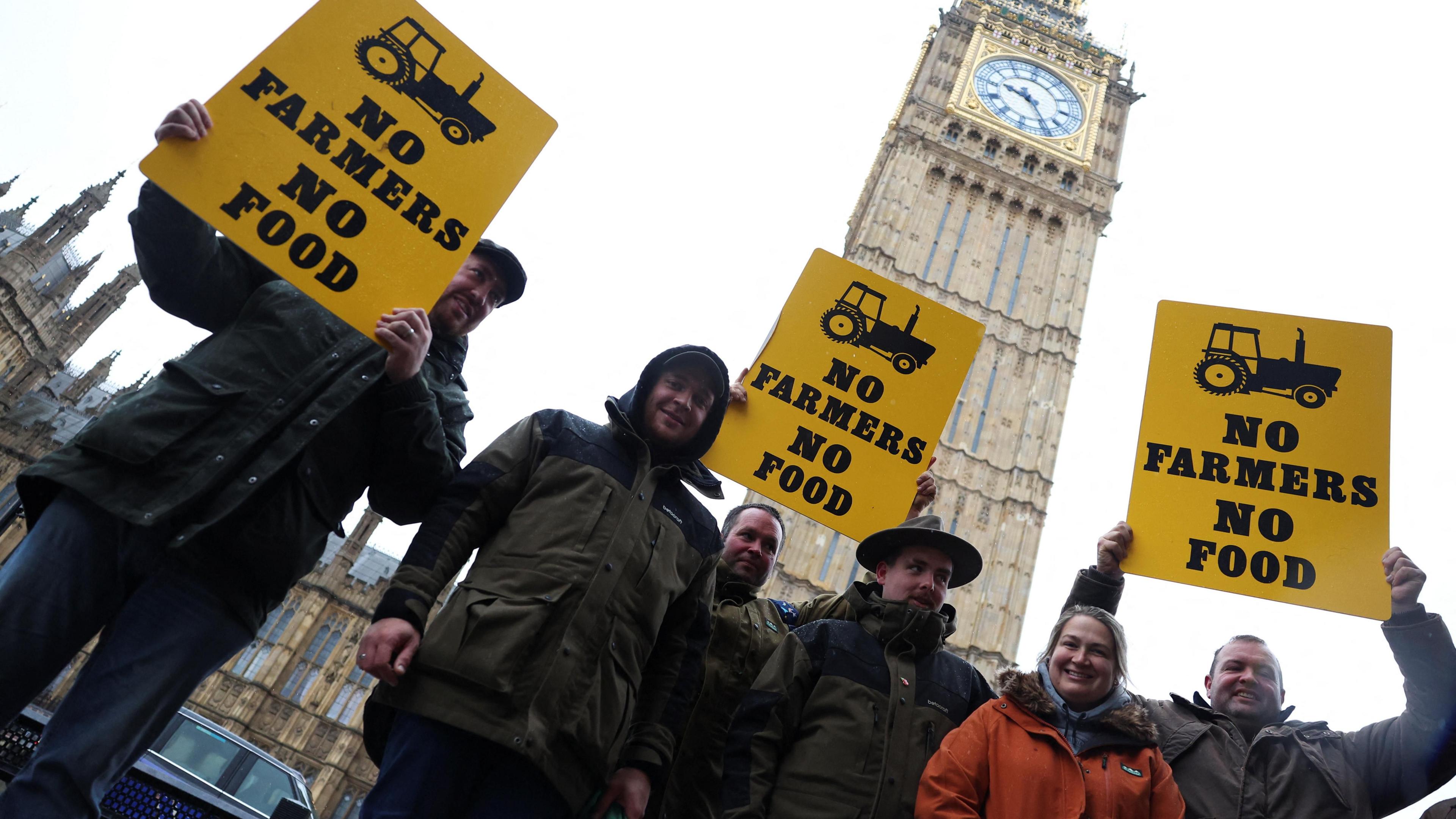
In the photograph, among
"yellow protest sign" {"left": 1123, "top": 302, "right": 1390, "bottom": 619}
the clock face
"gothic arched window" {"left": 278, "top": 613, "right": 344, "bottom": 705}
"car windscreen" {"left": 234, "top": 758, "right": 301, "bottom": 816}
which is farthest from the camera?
the clock face

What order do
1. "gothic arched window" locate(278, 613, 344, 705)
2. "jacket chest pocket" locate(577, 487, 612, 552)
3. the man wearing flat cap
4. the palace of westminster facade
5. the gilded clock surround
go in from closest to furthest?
1. "jacket chest pocket" locate(577, 487, 612, 552)
2. the man wearing flat cap
3. the palace of westminster facade
4. "gothic arched window" locate(278, 613, 344, 705)
5. the gilded clock surround

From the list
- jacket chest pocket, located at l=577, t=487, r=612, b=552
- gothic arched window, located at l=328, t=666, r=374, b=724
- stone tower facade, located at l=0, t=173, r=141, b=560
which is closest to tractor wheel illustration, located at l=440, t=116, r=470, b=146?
jacket chest pocket, located at l=577, t=487, r=612, b=552

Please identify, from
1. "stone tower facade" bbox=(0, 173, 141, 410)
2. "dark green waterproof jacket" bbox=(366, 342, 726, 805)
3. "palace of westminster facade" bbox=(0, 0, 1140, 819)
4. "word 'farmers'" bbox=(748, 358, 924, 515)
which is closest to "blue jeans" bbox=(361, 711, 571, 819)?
"dark green waterproof jacket" bbox=(366, 342, 726, 805)

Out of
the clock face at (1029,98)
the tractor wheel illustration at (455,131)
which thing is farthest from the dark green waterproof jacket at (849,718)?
the clock face at (1029,98)

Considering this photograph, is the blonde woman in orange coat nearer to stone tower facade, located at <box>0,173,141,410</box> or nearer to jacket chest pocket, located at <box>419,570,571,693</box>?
jacket chest pocket, located at <box>419,570,571,693</box>

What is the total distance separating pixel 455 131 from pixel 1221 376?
3169 mm

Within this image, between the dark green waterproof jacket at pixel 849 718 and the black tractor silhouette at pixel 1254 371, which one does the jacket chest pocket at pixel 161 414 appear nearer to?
the dark green waterproof jacket at pixel 849 718

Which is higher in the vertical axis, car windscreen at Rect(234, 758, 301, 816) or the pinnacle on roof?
the pinnacle on roof

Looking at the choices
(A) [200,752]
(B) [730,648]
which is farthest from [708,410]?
(A) [200,752]

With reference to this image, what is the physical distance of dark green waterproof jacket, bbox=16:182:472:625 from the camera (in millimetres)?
2078

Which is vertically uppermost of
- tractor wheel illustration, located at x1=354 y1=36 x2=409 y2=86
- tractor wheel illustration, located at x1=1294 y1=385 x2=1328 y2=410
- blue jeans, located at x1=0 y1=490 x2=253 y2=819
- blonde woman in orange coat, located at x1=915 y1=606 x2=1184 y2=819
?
tractor wheel illustration, located at x1=1294 y1=385 x2=1328 y2=410

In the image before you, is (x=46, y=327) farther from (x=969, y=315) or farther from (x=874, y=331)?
(x=874, y=331)

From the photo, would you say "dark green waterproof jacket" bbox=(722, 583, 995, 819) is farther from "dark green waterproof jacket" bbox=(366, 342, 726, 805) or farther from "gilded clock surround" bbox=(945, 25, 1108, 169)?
"gilded clock surround" bbox=(945, 25, 1108, 169)

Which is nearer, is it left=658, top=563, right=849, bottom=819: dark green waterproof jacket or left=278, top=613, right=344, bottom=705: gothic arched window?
left=658, top=563, right=849, bottom=819: dark green waterproof jacket
